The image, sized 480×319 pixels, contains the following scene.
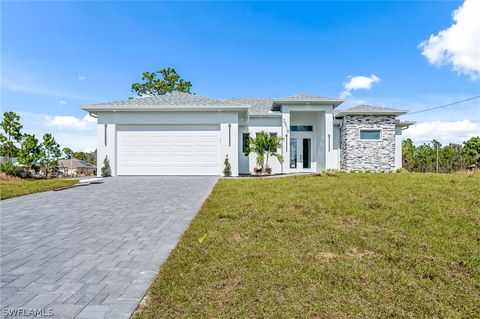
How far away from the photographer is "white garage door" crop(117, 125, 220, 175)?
1441cm

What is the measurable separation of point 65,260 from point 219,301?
7.39 ft

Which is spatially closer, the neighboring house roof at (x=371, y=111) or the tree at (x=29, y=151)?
the neighboring house roof at (x=371, y=111)

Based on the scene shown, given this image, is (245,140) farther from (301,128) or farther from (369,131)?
(369,131)

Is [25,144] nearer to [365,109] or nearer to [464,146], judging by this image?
[365,109]

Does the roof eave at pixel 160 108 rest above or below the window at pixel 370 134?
above

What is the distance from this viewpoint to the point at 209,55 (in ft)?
58.9

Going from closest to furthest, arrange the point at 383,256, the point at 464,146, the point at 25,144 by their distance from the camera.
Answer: the point at 383,256
the point at 25,144
the point at 464,146

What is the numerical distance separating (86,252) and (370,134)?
58.5ft

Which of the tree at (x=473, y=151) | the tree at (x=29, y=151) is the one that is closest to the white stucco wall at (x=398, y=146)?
the tree at (x=473, y=151)

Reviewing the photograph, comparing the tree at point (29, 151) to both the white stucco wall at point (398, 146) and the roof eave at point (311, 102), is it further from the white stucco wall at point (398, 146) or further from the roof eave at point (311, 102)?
the white stucco wall at point (398, 146)

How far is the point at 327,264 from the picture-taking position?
297 cm

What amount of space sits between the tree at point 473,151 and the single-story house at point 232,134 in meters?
12.3

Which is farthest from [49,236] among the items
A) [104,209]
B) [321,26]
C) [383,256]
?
[321,26]

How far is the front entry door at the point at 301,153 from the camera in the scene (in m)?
17.7
